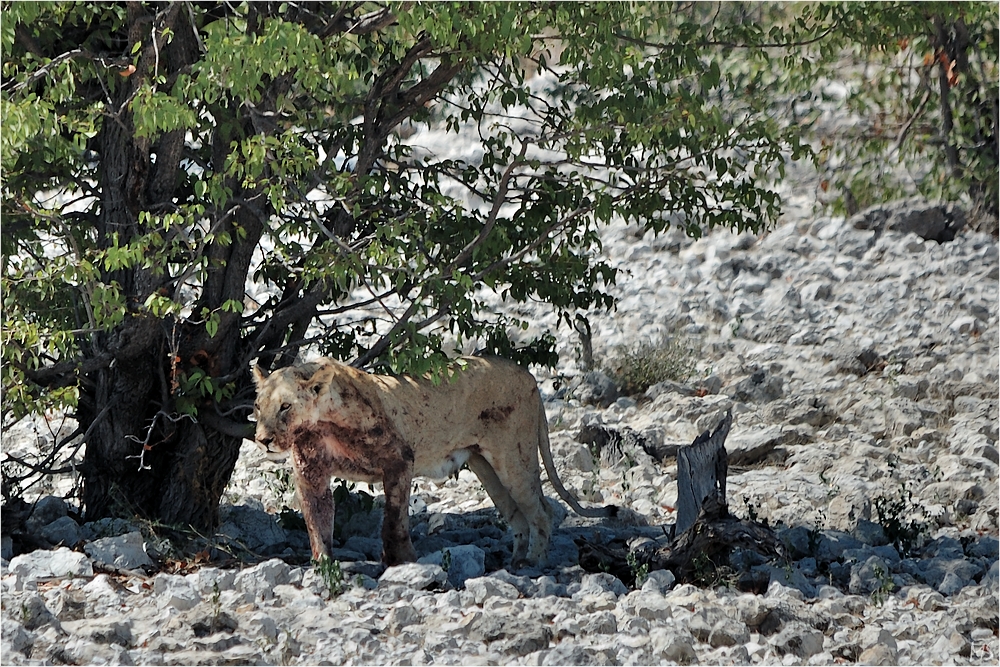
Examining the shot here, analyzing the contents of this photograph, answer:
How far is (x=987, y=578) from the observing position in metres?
8.07

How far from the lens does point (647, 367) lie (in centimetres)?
1366

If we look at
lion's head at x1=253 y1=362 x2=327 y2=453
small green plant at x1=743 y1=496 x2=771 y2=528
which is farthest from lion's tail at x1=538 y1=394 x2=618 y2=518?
lion's head at x1=253 y1=362 x2=327 y2=453

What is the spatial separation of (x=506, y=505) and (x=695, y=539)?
1.58 meters

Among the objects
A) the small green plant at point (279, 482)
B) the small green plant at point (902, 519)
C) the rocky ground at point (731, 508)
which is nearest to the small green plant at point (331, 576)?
the rocky ground at point (731, 508)

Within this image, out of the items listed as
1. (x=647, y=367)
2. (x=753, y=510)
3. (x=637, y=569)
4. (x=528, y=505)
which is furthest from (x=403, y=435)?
(x=647, y=367)

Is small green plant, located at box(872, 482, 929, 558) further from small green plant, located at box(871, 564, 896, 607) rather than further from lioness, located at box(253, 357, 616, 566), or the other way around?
lioness, located at box(253, 357, 616, 566)

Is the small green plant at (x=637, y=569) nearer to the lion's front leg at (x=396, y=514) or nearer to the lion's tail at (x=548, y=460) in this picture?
the lion's tail at (x=548, y=460)

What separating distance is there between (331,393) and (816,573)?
3362mm

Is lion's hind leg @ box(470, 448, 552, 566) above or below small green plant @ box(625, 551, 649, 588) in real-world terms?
above

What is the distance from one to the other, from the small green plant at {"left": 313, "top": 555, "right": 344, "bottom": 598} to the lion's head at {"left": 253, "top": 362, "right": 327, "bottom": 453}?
2.68 feet

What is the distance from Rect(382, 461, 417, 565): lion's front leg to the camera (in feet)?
27.1

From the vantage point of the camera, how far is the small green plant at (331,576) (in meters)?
7.43

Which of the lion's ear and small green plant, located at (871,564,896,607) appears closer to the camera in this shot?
small green plant, located at (871,564,896,607)

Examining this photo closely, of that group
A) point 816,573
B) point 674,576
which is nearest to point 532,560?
point 674,576
